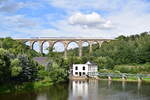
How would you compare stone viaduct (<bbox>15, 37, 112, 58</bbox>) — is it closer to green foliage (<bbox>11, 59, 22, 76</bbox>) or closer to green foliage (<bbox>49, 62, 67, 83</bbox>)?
green foliage (<bbox>49, 62, 67, 83</bbox>)

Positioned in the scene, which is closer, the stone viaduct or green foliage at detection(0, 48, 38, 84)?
green foliage at detection(0, 48, 38, 84)

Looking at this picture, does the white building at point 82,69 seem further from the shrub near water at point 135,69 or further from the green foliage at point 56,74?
the green foliage at point 56,74

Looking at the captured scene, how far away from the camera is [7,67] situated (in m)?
31.8

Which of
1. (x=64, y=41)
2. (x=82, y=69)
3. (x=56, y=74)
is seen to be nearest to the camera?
(x=56, y=74)

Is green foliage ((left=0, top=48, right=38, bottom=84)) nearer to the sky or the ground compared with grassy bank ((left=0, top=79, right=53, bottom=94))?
nearer to the sky

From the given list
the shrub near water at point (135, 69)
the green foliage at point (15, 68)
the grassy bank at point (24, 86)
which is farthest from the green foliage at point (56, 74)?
the shrub near water at point (135, 69)

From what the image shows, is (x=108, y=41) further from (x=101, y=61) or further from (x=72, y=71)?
(x=72, y=71)

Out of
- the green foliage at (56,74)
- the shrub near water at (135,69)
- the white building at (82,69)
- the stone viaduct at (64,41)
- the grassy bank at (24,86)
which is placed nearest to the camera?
the grassy bank at (24,86)

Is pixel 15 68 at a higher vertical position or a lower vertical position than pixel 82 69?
higher

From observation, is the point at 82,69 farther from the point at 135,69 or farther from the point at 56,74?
the point at 56,74

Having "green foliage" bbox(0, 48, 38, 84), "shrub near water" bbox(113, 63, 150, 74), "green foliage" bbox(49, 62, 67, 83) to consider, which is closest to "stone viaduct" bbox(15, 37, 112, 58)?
"shrub near water" bbox(113, 63, 150, 74)

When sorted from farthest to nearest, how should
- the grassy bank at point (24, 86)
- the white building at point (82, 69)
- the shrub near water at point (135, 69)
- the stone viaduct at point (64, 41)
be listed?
1. the stone viaduct at point (64, 41)
2. the shrub near water at point (135, 69)
3. the white building at point (82, 69)
4. the grassy bank at point (24, 86)

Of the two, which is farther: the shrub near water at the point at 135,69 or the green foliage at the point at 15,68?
the shrub near water at the point at 135,69

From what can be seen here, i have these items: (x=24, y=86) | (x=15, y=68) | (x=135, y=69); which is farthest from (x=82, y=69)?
(x=15, y=68)
